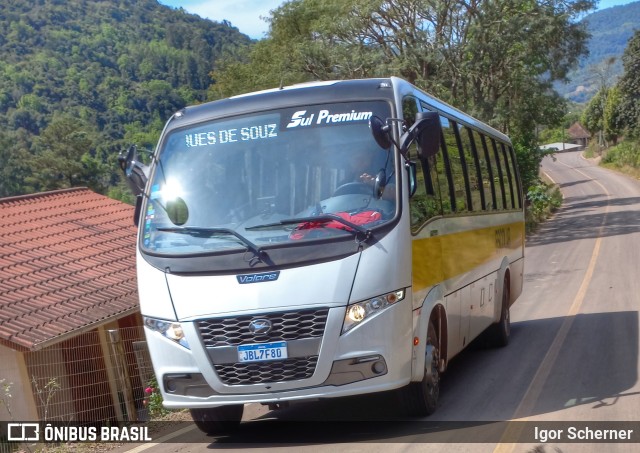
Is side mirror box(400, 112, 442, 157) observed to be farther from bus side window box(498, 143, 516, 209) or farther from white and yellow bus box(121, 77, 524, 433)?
bus side window box(498, 143, 516, 209)

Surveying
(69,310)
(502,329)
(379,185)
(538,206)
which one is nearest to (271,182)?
(379,185)

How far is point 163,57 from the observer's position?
120125 millimetres

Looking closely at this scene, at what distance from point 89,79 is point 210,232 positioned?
102 meters

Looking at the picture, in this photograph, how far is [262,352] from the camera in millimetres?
6500

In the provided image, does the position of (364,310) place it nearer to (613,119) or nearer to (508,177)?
(508,177)

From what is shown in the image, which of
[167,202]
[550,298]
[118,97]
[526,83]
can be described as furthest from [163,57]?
[167,202]

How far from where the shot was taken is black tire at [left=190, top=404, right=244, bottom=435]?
25.1ft

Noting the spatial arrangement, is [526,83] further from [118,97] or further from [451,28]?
[118,97]

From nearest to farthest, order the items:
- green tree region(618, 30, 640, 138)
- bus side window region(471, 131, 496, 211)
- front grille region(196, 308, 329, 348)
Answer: front grille region(196, 308, 329, 348) → bus side window region(471, 131, 496, 211) → green tree region(618, 30, 640, 138)

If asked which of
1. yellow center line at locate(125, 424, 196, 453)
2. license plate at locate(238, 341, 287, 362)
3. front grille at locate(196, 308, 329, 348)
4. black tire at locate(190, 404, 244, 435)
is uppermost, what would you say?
front grille at locate(196, 308, 329, 348)

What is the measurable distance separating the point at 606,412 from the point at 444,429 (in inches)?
56.5

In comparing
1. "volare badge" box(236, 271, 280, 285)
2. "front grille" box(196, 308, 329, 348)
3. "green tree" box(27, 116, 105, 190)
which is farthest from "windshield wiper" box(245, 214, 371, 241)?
"green tree" box(27, 116, 105, 190)

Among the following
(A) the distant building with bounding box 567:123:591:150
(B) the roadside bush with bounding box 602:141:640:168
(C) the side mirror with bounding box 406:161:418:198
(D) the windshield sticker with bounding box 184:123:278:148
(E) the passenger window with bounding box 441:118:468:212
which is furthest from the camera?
(A) the distant building with bounding box 567:123:591:150

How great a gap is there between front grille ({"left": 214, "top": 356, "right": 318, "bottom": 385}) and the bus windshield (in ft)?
2.98
